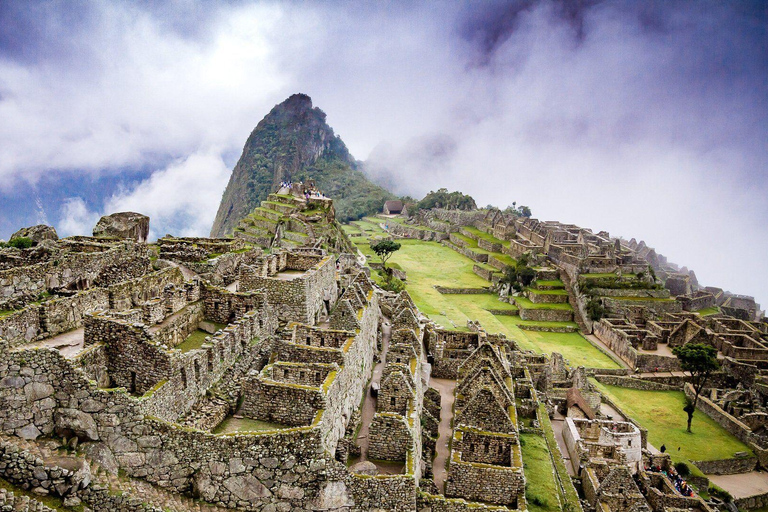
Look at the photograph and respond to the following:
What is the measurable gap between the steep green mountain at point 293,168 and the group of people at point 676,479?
94317 mm

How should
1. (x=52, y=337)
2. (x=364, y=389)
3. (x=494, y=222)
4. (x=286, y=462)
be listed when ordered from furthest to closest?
(x=494, y=222) < (x=364, y=389) < (x=52, y=337) < (x=286, y=462)

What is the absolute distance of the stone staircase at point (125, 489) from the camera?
404 inches

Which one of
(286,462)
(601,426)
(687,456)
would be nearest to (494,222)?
(687,456)

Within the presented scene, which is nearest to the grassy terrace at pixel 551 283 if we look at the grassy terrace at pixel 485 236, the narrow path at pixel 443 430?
the grassy terrace at pixel 485 236

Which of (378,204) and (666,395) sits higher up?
(378,204)

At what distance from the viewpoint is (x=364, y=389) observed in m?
18.0

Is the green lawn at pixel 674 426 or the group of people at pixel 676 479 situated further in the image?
the green lawn at pixel 674 426

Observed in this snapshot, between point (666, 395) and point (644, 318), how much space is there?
1687 centimetres

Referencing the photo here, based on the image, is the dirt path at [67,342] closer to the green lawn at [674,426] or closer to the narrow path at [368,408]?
the narrow path at [368,408]

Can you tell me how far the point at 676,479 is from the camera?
25.7m

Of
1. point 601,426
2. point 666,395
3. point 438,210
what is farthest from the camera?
point 438,210

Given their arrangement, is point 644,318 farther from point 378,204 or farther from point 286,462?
point 378,204

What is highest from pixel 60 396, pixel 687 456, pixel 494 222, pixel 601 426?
pixel 494 222

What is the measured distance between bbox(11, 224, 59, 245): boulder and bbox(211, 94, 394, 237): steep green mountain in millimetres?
92471
